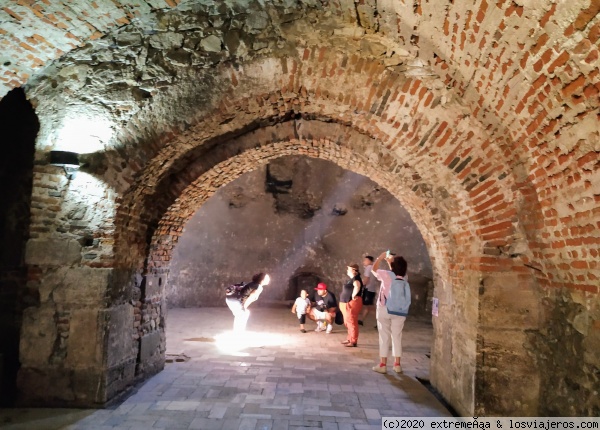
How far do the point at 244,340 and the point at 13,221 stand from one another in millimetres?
4551

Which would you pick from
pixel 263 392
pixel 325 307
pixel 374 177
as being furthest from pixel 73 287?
pixel 325 307

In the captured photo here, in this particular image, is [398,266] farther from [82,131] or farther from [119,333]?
[82,131]

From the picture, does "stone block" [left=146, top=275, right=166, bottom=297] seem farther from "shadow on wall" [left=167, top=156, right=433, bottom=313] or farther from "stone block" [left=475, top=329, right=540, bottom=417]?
"shadow on wall" [left=167, top=156, right=433, bottom=313]

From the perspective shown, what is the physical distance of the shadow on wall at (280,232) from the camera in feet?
39.6

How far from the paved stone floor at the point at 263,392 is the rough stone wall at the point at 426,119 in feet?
2.83

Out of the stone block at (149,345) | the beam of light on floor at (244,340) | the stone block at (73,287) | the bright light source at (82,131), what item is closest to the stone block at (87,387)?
the stone block at (73,287)

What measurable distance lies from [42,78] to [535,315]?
545cm

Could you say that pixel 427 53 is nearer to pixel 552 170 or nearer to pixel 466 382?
pixel 552 170

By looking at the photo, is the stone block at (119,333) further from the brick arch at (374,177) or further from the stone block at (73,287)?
the brick arch at (374,177)

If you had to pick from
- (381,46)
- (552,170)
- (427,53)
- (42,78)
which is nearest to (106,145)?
(42,78)

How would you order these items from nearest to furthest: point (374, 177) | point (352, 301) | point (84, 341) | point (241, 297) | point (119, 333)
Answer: point (84, 341), point (119, 333), point (374, 177), point (352, 301), point (241, 297)

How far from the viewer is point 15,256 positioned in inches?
179

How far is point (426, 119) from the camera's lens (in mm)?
3871

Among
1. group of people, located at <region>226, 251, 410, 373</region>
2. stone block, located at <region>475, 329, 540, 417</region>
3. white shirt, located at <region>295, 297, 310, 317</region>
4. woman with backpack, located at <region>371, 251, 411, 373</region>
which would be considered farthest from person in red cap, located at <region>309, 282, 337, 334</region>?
stone block, located at <region>475, 329, 540, 417</region>
